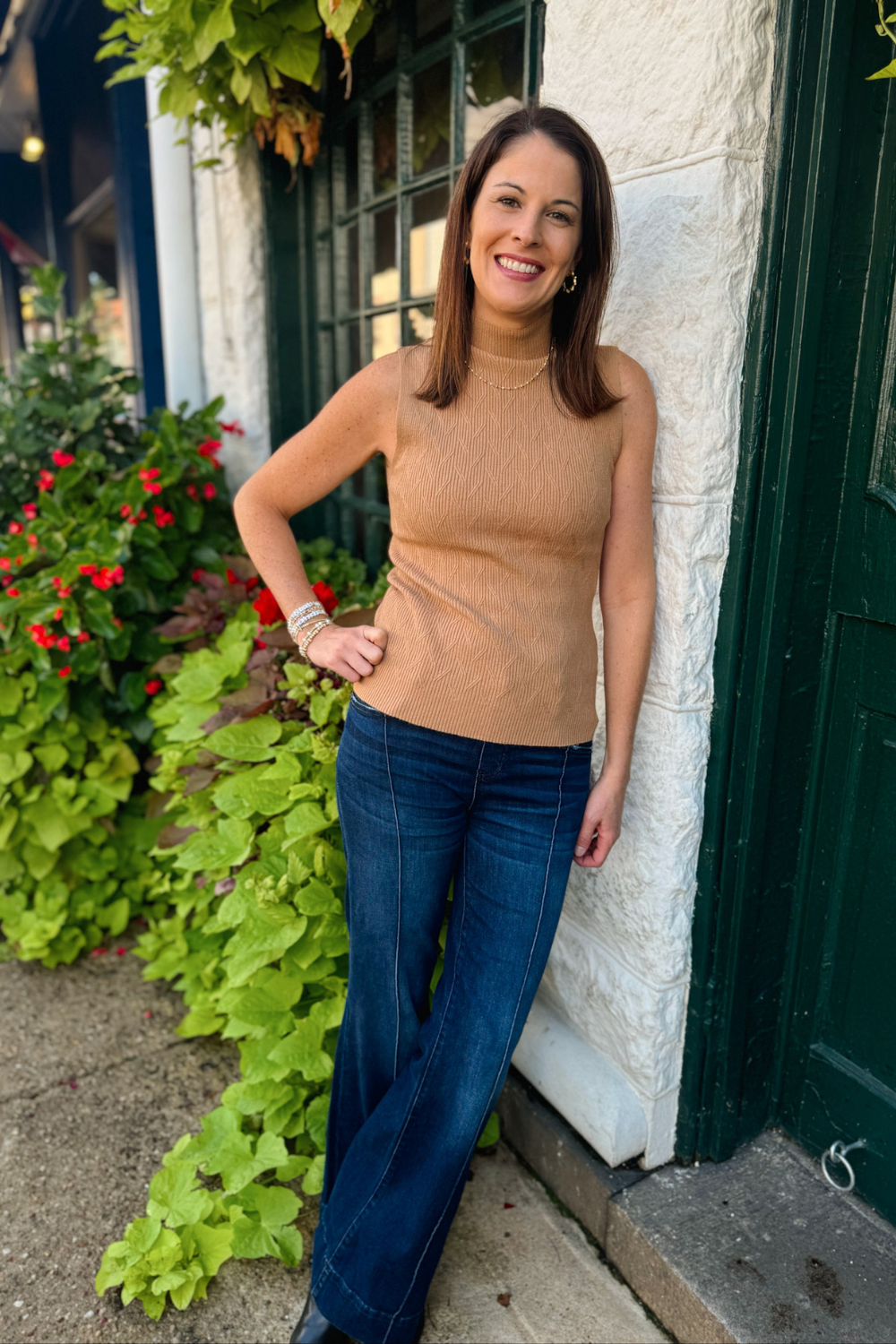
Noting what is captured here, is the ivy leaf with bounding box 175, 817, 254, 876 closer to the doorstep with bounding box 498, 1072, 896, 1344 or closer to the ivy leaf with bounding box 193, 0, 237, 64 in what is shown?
the doorstep with bounding box 498, 1072, 896, 1344

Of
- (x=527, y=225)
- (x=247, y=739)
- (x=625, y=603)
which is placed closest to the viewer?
(x=527, y=225)

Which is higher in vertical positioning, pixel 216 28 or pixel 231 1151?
pixel 216 28

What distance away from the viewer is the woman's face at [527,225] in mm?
1359

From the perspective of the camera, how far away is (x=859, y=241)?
1475 millimetres

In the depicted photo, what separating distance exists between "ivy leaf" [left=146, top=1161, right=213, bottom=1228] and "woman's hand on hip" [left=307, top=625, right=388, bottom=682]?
1095 mm

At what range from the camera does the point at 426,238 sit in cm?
254

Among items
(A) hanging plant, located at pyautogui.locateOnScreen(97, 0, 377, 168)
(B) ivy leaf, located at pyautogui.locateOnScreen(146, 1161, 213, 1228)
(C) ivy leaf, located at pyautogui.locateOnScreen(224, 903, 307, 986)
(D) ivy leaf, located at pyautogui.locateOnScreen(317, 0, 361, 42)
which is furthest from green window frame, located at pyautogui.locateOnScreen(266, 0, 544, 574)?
(B) ivy leaf, located at pyautogui.locateOnScreen(146, 1161, 213, 1228)

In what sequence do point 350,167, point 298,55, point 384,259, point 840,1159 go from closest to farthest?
point 840,1159, point 298,55, point 384,259, point 350,167

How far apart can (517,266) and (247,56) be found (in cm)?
148

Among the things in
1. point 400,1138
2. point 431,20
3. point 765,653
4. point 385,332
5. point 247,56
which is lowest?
point 400,1138

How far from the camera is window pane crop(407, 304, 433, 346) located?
2.57 metres

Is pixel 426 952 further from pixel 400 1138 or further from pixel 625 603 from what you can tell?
pixel 625 603

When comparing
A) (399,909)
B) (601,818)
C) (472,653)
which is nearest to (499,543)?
(472,653)

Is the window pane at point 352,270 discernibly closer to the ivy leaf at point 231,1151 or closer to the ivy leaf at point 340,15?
the ivy leaf at point 340,15
